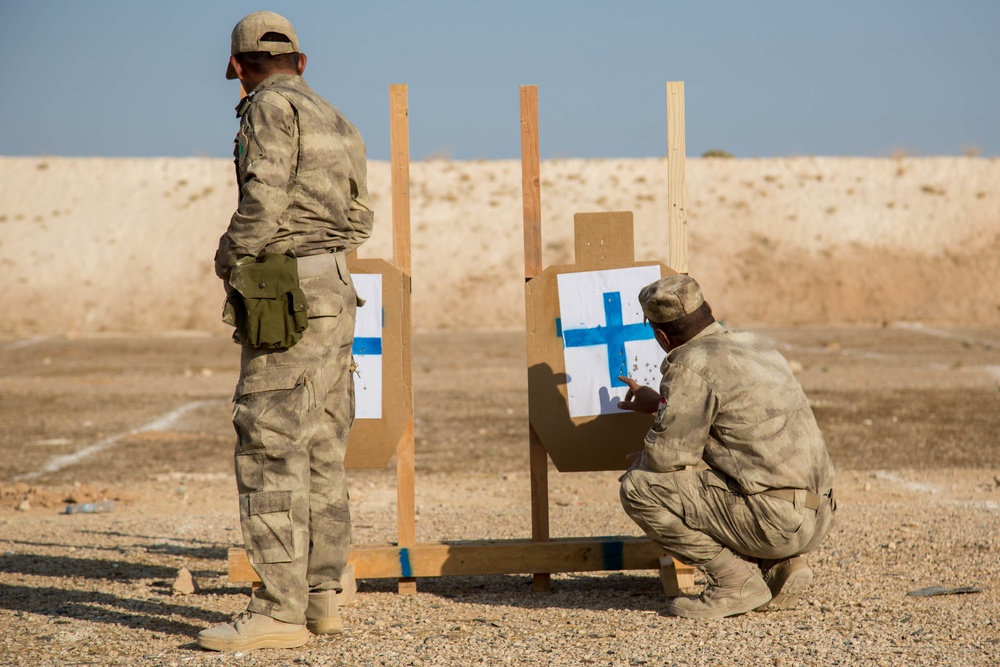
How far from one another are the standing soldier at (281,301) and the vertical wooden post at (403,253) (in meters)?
0.76

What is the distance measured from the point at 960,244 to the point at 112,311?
24950mm

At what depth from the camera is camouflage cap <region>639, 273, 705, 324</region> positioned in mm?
3982

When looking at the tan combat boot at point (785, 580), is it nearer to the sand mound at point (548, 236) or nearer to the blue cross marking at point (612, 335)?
the blue cross marking at point (612, 335)

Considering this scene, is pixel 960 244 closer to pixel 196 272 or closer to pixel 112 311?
pixel 196 272

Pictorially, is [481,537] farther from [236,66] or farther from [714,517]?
[236,66]

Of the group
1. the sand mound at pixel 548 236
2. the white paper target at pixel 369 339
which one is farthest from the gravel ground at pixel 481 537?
the sand mound at pixel 548 236

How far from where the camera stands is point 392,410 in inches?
184

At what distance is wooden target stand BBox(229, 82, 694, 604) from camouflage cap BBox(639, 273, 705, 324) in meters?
0.57

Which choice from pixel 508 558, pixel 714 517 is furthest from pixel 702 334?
pixel 508 558

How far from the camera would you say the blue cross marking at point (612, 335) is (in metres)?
4.73

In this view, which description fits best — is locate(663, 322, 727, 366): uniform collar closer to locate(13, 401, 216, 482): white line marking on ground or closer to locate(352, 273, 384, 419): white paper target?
locate(352, 273, 384, 419): white paper target

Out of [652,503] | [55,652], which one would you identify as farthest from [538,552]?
[55,652]

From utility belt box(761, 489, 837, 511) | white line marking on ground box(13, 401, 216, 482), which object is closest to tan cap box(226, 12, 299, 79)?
utility belt box(761, 489, 837, 511)

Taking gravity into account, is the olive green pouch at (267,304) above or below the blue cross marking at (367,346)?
above
